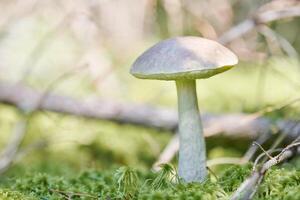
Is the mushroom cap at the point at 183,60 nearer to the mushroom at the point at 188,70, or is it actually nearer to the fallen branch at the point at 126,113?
the mushroom at the point at 188,70

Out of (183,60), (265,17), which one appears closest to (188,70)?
(183,60)

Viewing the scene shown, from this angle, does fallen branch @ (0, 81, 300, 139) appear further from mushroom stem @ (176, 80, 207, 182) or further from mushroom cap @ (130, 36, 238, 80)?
mushroom cap @ (130, 36, 238, 80)

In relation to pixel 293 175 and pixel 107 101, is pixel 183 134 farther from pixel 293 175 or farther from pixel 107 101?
pixel 107 101

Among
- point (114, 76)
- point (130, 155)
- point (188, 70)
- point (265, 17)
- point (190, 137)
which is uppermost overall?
point (114, 76)

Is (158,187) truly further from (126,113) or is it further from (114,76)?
(114,76)

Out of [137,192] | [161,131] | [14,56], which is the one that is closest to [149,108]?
[161,131]
